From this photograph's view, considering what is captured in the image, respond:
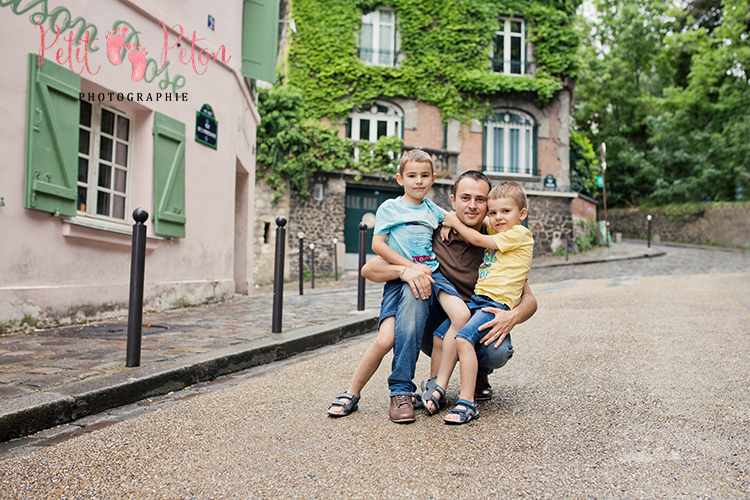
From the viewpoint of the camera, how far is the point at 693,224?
26641 millimetres

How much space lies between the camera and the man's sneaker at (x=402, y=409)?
2.87 m

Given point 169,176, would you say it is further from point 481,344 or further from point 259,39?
point 481,344

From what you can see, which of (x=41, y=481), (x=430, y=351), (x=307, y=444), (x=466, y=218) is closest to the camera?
(x=41, y=481)

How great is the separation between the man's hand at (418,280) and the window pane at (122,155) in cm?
520

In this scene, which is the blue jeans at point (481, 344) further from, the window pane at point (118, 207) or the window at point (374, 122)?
the window at point (374, 122)

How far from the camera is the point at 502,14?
1925 centimetres

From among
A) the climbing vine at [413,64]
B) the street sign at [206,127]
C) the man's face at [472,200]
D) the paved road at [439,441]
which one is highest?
the climbing vine at [413,64]

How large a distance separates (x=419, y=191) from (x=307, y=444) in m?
1.34

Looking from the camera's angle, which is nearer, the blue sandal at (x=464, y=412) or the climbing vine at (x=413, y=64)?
the blue sandal at (x=464, y=412)

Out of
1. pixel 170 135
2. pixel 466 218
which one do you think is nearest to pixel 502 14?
pixel 170 135

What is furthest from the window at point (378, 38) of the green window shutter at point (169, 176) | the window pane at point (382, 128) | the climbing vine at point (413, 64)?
the green window shutter at point (169, 176)

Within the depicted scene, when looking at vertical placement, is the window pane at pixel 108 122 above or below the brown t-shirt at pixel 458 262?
above

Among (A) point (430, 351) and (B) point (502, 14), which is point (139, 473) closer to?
(A) point (430, 351)

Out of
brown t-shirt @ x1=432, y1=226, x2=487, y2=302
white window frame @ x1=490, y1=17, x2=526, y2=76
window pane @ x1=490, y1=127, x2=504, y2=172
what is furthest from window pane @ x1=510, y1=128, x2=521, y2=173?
brown t-shirt @ x1=432, y1=226, x2=487, y2=302
